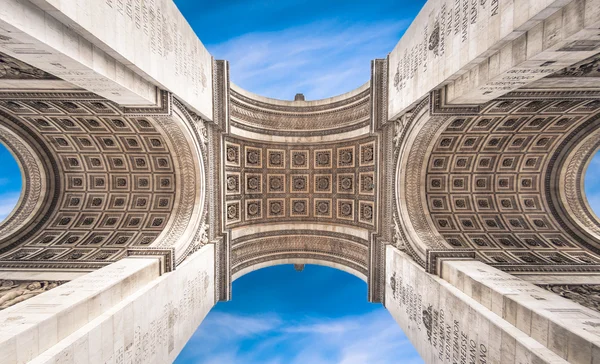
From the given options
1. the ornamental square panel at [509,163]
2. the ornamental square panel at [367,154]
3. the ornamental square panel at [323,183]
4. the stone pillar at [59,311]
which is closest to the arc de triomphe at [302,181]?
the stone pillar at [59,311]

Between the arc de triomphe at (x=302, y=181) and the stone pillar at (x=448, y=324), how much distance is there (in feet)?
0.22

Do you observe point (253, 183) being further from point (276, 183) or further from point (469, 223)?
point (469, 223)

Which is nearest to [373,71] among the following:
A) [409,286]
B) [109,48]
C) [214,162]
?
[214,162]

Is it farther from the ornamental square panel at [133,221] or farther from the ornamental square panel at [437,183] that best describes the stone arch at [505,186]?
the ornamental square panel at [133,221]

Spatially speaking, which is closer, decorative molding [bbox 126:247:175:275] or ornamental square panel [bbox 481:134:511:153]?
decorative molding [bbox 126:247:175:275]

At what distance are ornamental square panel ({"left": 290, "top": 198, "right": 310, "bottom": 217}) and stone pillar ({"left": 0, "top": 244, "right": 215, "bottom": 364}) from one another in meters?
8.37

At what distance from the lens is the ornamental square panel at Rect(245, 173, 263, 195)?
19.4 m

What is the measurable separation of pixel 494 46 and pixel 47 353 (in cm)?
1315

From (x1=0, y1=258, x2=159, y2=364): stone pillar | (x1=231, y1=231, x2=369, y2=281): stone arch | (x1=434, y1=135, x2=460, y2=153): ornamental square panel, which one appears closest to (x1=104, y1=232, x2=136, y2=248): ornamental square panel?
(x1=231, y1=231, x2=369, y2=281): stone arch

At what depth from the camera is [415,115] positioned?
508 inches

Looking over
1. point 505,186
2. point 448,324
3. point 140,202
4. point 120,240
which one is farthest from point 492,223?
point 120,240

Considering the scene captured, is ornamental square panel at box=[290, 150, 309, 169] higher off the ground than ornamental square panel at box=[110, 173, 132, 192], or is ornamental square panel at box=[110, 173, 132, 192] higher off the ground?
ornamental square panel at box=[290, 150, 309, 169]

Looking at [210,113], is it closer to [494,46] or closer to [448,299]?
[494,46]

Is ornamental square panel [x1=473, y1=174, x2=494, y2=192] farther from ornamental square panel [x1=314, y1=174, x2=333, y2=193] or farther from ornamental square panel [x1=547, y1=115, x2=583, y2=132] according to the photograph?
ornamental square panel [x1=314, y1=174, x2=333, y2=193]
